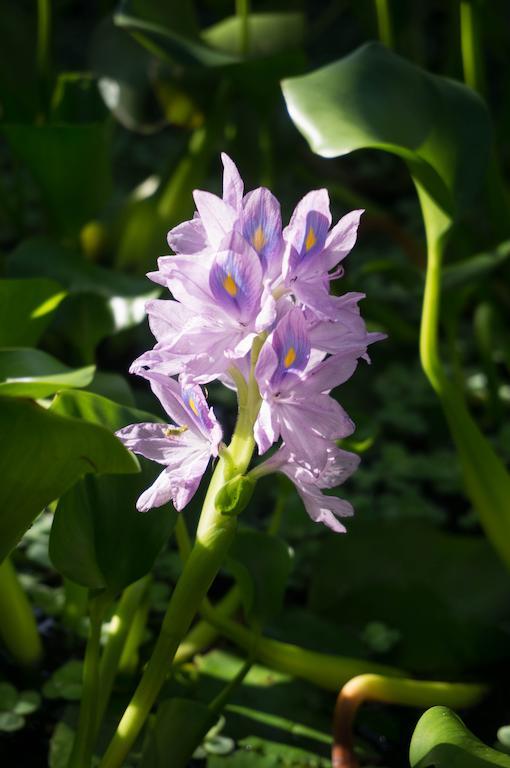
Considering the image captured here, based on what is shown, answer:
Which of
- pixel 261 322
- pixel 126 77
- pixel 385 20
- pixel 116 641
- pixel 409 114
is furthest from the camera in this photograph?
pixel 126 77

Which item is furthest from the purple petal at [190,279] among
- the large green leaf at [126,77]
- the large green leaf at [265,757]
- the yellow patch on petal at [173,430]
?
the large green leaf at [126,77]

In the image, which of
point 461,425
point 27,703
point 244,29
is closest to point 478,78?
point 244,29

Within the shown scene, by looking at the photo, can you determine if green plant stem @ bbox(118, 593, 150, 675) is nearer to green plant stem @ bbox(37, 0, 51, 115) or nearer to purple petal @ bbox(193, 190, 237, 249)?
purple petal @ bbox(193, 190, 237, 249)

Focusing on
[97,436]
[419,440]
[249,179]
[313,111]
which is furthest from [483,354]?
[97,436]

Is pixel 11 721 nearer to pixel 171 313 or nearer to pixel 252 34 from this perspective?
pixel 171 313

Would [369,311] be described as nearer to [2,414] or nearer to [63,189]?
[63,189]

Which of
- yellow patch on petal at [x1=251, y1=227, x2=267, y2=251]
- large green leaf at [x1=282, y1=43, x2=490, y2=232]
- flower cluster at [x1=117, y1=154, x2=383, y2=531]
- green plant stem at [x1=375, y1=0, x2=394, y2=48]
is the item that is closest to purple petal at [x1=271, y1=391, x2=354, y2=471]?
flower cluster at [x1=117, y1=154, x2=383, y2=531]
